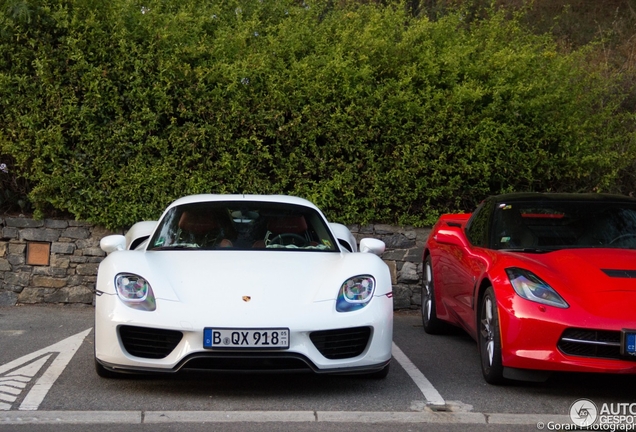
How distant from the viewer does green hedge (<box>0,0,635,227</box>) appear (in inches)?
424

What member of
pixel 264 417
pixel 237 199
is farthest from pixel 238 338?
pixel 237 199

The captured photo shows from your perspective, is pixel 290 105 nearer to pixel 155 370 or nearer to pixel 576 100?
pixel 576 100

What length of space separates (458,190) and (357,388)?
575 centimetres

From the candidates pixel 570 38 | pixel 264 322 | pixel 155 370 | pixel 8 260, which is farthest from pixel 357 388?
pixel 570 38

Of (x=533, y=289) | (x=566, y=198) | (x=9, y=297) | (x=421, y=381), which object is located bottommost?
(x=9, y=297)

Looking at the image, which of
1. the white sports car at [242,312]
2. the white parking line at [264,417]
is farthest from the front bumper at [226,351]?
the white parking line at [264,417]

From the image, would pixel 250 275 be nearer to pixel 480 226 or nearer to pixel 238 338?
pixel 238 338

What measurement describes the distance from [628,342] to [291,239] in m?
2.73

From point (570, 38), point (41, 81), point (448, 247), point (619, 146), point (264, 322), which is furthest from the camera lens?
point (570, 38)

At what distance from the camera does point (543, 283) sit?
609 cm

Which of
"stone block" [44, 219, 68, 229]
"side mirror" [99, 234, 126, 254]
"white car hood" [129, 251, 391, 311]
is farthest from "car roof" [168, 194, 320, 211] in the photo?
"stone block" [44, 219, 68, 229]

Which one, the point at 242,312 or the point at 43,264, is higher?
the point at 242,312

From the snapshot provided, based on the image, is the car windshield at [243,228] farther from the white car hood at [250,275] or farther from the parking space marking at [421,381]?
the parking space marking at [421,381]

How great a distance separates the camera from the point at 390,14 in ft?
39.2
